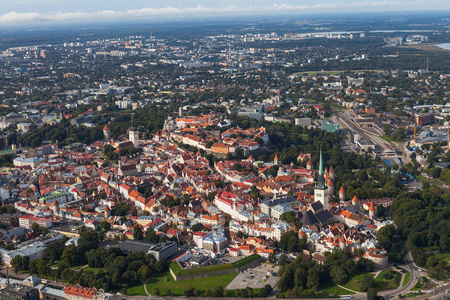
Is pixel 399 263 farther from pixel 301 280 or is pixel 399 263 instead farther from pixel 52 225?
pixel 52 225

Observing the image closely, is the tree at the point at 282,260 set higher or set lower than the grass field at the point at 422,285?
higher

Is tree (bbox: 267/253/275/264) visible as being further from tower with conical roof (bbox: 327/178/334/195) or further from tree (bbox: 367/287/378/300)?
tower with conical roof (bbox: 327/178/334/195)

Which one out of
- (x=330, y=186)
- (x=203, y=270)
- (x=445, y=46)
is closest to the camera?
(x=203, y=270)

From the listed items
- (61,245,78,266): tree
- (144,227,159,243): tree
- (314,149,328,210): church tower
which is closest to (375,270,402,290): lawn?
(314,149,328,210): church tower

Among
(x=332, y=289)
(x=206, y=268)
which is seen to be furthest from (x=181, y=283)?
(x=332, y=289)

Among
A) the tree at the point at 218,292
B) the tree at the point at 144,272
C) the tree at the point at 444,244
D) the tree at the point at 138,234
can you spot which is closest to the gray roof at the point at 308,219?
the tree at the point at 444,244

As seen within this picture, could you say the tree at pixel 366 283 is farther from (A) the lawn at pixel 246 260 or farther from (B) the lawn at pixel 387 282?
(A) the lawn at pixel 246 260

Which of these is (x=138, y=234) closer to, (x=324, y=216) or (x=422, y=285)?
(x=324, y=216)
